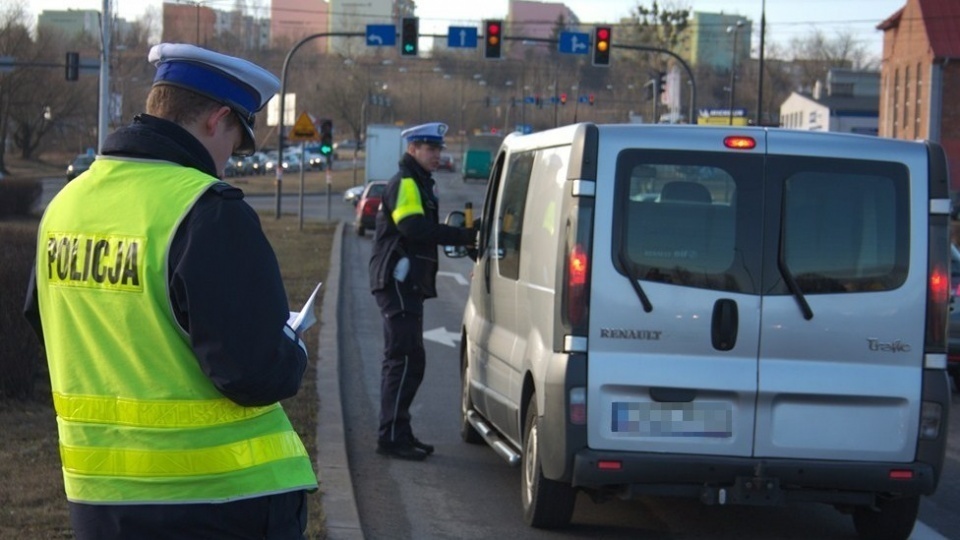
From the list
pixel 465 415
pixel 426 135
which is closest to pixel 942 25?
pixel 465 415

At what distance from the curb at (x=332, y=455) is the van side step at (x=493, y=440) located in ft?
2.74

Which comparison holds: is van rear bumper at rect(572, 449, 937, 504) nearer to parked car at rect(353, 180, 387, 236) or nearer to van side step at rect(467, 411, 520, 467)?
van side step at rect(467, 411, 520, 467)

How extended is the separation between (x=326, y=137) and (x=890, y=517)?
1363 inches

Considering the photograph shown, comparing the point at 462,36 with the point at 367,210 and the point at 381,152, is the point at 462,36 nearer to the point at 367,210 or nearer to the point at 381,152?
the point at 367,210

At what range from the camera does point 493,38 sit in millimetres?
34969

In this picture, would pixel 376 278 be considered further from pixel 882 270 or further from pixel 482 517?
pixel 882 270

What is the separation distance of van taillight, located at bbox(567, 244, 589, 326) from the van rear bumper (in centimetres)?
62

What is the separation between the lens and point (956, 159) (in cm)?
6600

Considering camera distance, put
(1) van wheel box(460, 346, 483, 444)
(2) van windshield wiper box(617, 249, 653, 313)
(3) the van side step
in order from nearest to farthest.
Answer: (2) van windshield wiper box(617, 249, 653, 313)
(3) the van side step
(1) van wheel box(460, 346, 483, 444)

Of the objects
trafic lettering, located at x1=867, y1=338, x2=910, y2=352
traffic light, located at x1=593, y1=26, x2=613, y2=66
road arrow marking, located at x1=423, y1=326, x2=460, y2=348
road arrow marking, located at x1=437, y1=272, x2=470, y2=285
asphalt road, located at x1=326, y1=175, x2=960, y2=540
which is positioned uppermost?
traffic light, located at x1=593, y1=26, x2=613, y2=66

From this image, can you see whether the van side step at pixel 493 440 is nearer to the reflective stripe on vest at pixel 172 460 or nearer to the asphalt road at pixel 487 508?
the asphalt road at pixel 487 508

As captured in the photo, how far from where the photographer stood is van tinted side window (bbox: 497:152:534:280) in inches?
294

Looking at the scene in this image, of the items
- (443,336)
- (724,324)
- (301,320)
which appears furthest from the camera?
(443,336)

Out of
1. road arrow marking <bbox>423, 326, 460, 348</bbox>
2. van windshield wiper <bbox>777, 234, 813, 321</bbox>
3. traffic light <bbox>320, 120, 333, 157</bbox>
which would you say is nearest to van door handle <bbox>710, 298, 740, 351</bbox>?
van windshield wiper <bbox>777, 234, 813, 321</bbox>
